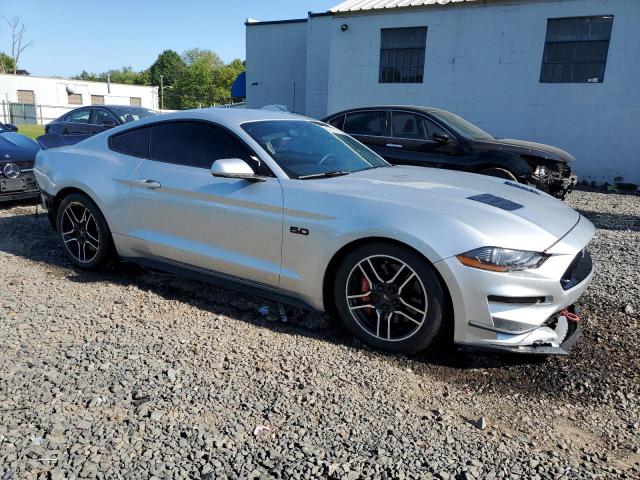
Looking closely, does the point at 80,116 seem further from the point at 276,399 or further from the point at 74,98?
the point at 74,98

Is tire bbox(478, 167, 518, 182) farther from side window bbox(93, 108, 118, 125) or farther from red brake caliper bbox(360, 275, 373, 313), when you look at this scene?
side window bbox(93, 108, 118, 125)

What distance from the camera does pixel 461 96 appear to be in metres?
13.2

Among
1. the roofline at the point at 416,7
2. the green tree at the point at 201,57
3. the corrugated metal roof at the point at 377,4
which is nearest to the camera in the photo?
the roofline at the point at 416,7

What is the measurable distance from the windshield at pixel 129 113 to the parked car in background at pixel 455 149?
5.87 metres

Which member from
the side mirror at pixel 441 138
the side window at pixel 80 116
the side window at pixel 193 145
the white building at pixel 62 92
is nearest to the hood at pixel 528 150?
the side mirror at pixel 441 138

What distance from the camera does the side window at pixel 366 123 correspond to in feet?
27.8

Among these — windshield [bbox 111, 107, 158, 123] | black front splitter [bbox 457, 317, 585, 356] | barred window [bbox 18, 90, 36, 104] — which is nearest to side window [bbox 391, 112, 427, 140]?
black front splitter [bbox 457, 317, 585, 356]

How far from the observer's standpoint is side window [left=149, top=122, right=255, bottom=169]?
12.7ft

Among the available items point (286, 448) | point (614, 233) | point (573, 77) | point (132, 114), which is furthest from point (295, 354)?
point (573, 77)

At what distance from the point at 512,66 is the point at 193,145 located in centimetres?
1068

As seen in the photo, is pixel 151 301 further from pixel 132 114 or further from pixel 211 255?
pixel 132 114

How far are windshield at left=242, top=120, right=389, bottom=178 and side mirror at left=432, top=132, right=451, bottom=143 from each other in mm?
3662

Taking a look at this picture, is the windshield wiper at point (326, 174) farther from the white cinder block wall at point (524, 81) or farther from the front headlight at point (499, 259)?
the white cinder block wall at point (524, 81)

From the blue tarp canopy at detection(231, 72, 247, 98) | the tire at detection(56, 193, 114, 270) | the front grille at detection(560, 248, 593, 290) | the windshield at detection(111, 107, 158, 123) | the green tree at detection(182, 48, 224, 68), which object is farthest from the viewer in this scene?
the green tree at detection(182, 48, 224, 68)
